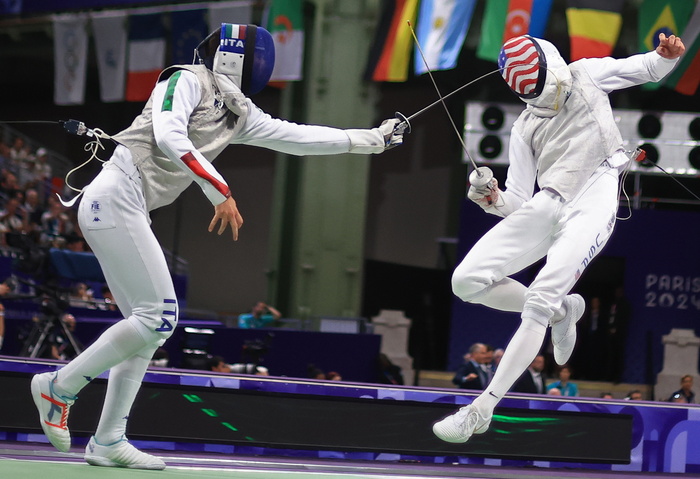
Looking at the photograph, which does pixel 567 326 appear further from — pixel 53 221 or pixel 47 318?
pixel 53 221

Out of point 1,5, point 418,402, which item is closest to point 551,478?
point 418,402

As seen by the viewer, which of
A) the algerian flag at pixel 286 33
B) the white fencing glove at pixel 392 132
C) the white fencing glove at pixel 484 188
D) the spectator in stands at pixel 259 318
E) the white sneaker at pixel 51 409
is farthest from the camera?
the algerian flag at pixel 286 33

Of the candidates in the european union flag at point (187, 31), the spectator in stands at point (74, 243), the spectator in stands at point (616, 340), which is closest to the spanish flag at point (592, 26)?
the spectator in stands at point (616, 340)

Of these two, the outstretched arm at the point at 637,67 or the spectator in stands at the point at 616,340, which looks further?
the spectator in stands at the point at 616,340

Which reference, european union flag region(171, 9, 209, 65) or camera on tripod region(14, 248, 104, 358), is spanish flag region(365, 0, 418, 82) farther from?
camera on tripod region(14, 248, 104, 358)

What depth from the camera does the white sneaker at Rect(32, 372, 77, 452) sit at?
3.97 metres

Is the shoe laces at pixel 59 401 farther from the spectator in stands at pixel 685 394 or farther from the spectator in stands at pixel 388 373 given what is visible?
the spectator in stands at pixel 685 394

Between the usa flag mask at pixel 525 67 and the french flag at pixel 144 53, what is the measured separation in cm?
1041

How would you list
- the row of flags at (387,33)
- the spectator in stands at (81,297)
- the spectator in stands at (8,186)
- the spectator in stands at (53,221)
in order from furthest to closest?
the spectator in stands at (8,186)
the spectator in stands at (53,221)
the row of flags at (387,33)
the spectator in stands at (81,297)

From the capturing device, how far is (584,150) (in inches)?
170

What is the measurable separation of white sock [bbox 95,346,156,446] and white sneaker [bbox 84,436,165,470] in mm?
25

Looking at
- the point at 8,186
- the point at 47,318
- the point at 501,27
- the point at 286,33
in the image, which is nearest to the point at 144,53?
the point at 286,33

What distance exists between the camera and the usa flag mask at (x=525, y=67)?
429 centimetres

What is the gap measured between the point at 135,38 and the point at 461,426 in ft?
38.8
